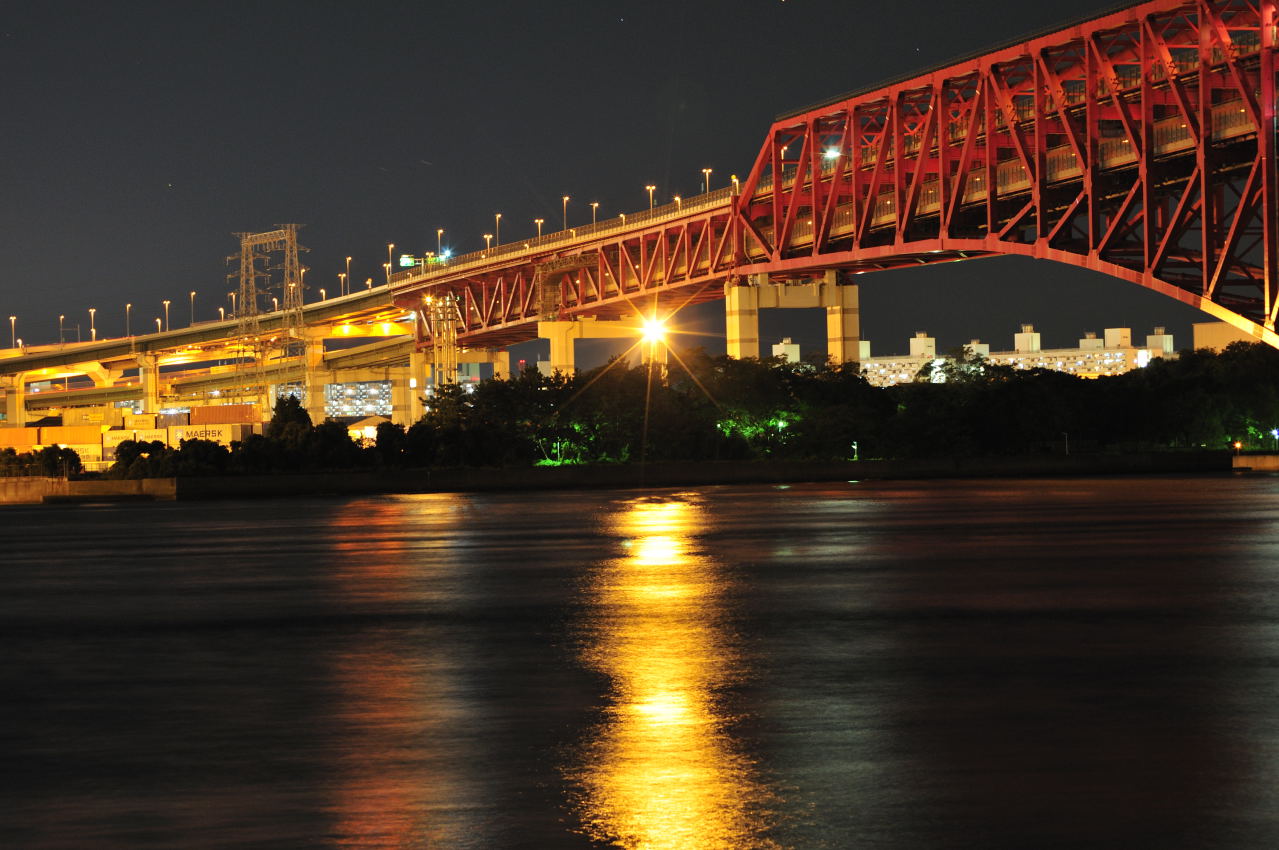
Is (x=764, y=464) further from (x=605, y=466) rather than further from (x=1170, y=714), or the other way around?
(x=1170, y=714)

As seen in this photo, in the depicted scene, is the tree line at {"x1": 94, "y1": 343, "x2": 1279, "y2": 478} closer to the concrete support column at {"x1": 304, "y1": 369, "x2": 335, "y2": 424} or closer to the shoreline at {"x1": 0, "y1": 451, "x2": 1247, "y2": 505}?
the shoreline at {"x1": 0, "y1": 451, "x2": 1247, "y2": 505}

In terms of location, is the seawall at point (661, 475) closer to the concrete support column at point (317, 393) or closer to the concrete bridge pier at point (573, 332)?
the concrete bridge pier at point (573, 332)

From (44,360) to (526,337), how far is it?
77.5 meters

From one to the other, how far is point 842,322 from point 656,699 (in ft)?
275

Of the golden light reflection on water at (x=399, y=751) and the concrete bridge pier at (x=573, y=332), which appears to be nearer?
the golden light reflection on water at (x=399, y=751)

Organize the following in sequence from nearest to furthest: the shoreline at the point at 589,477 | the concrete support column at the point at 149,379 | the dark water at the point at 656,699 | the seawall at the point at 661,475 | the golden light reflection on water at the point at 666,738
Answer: the golden light reflection on water at the point at 666,738, the dark water at the point at 656,699, the seawall at the point at 661,475, the shoreline at the point at 589,477, the concrete support column at the point at 149,379

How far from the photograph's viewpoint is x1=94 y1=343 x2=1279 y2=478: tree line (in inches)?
3270

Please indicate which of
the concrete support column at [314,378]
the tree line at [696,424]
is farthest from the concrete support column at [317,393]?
the tree line at [696,424]

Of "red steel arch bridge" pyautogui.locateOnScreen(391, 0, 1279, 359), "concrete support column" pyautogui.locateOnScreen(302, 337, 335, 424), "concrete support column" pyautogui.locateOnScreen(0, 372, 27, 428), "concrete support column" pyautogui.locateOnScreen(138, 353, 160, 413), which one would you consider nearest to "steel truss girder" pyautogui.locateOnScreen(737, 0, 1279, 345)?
"red steel arch bridge" pyautogui.locateOnScreen(391, 0, 1279, 359)

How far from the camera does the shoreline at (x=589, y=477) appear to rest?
76.8 metres

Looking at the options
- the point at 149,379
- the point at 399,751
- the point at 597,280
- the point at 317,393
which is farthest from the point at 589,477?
the point at 149,379

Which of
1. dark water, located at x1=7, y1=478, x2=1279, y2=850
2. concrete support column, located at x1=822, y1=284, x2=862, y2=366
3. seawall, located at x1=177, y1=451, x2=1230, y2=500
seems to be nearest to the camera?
dark water, located at x1=7, y1=478, x2=1279, y2=850

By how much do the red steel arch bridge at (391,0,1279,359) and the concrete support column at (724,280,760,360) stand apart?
2.90ft

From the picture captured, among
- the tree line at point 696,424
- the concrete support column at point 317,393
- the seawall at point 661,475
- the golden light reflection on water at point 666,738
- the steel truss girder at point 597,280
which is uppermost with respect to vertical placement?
the steel truss girder at point 597,280
